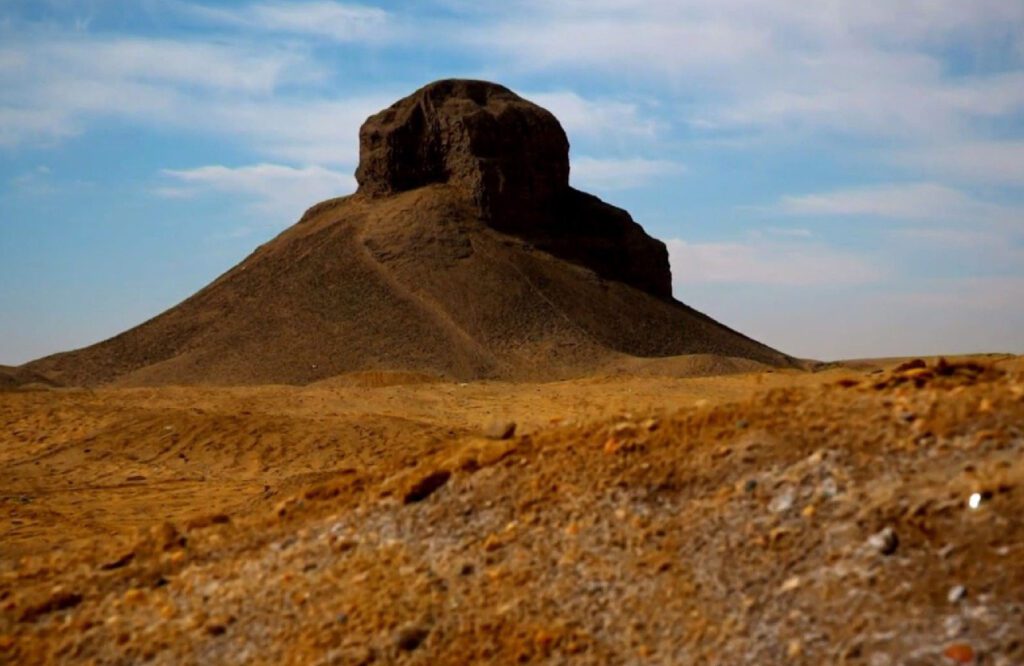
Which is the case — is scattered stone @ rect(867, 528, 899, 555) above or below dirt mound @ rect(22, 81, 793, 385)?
below

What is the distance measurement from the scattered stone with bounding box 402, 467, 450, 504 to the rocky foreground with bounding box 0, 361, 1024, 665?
1cm

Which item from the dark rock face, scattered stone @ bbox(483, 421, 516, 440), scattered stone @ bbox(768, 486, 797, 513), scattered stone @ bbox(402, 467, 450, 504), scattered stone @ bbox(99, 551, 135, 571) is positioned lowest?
A: scattered stone @ bbox(99, 551, 135, 571)

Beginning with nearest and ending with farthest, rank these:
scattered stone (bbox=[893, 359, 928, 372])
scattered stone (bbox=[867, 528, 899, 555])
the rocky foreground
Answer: the rocky foreground, scattered stone (bbox=[867, 528, 899, 555]), scattered stone (bbox=[893, 359, 928, 372])

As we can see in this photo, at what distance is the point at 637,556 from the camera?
5859mm

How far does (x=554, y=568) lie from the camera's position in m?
5.95

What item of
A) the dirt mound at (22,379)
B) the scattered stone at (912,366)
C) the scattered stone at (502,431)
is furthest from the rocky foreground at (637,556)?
the dirt mound at (22,379)

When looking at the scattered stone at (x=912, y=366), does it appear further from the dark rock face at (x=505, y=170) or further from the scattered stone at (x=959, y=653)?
the dark rock face at (x=505, y=170)

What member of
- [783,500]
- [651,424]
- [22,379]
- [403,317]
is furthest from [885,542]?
[403,317]

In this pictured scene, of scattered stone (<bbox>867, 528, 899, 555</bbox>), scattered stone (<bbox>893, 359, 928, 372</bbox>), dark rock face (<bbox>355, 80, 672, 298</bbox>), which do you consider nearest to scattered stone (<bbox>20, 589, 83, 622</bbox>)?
scattered stone (<bbox>867, 528, 899, 555</bbox>)

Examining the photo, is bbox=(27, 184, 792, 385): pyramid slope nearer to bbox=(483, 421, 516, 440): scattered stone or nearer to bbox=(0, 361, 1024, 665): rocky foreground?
bbox=(483, 421, 516, 440): scattered stone

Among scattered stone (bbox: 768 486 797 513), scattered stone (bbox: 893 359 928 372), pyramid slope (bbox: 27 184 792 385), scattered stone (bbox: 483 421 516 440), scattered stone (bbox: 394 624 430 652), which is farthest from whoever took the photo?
pyramid slope (bbox: 27 184 792 385)

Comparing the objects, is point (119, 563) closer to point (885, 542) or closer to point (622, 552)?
point (622, 552)

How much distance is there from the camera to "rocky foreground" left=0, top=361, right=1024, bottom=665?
16.9 ft

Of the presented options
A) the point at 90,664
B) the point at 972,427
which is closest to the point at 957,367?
the point at 972,427
